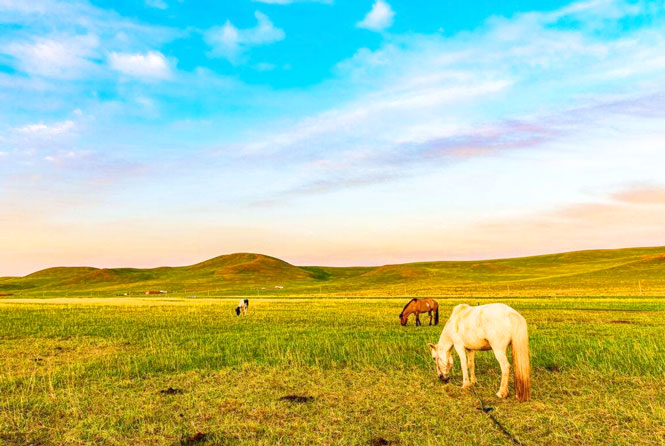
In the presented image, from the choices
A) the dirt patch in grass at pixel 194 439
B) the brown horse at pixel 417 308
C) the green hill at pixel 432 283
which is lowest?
the green hill at pixel 432 283

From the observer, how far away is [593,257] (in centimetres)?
19950

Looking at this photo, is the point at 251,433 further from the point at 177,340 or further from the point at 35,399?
the point at 177,340

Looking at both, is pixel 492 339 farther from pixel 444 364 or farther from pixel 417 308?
pixel 417 308

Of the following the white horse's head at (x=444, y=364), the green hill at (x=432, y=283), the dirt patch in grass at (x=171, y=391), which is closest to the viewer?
the dirt patch in grass at (x=171, y=391)

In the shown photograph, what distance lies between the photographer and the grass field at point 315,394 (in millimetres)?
7453

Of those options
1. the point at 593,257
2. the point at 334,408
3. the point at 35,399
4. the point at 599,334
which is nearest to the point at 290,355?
the point at 334,408

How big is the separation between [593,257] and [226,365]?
221033 mm

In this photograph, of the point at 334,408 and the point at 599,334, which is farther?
the point at 599,334

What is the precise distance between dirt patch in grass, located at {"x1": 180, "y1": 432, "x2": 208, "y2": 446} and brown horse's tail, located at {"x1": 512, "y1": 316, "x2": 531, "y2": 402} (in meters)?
5.94

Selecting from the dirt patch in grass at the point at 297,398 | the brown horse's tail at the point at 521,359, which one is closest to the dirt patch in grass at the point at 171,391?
the dirt patch in grass at the point at 297,398

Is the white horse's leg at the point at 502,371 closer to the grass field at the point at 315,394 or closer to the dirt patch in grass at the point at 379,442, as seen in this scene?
the grass field at the point at 315,394

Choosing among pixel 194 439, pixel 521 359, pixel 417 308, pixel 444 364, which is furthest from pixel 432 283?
pixel 194 439

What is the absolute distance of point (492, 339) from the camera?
30.4ft

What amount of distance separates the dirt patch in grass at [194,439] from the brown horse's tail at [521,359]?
19.5 feet
